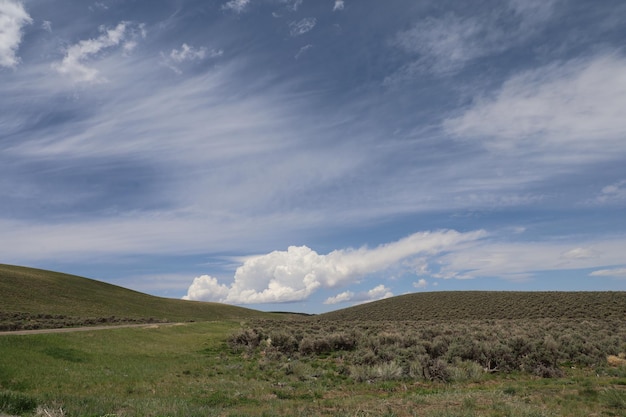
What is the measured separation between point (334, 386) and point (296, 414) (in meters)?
6.58

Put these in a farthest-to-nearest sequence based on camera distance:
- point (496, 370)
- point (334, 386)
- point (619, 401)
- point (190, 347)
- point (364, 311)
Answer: point (364, 311) → point (190, 347) → point (496, 370) → point (334, 386) → point (619, 401)

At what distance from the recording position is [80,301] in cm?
7662

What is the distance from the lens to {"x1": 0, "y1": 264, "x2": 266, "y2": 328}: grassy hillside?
56875 millimetres

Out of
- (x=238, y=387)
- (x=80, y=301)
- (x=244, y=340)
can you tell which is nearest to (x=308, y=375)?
(x=238, y=387)

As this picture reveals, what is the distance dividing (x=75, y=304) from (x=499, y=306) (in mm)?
80575

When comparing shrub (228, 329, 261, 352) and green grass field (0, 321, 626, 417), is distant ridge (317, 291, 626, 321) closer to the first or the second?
shrub (228, 329, 261, 352)

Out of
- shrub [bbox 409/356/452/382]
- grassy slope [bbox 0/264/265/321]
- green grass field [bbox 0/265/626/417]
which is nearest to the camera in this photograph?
green grass field [bbox 0/265/626/417]

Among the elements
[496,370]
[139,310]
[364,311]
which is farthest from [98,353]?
[364,311]

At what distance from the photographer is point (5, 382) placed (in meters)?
15.9

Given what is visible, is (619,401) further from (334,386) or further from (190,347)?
(190,347)

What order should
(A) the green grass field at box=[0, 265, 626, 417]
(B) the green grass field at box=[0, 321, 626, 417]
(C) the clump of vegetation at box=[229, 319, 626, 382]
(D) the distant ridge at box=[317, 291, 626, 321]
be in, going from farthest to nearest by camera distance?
(D) the distant ridge at box=[317, 291, 626, 321], (C) the clump of vegetation at box=[229, 319, 626, 382], (A) the green grass field at box=[0, 265, 626, 417], (B) the green grass field at box=[0, 321, 626, 417]

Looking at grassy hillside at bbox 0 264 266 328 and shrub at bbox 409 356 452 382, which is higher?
grassy hillside at bbox 0 264 266 328

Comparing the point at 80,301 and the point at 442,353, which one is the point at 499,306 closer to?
the point at 442,353

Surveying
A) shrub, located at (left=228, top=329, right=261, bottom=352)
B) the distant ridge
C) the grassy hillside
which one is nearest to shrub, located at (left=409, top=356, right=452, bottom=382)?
shrub, located at (left=228, top=329, right=261, bottom=352)
